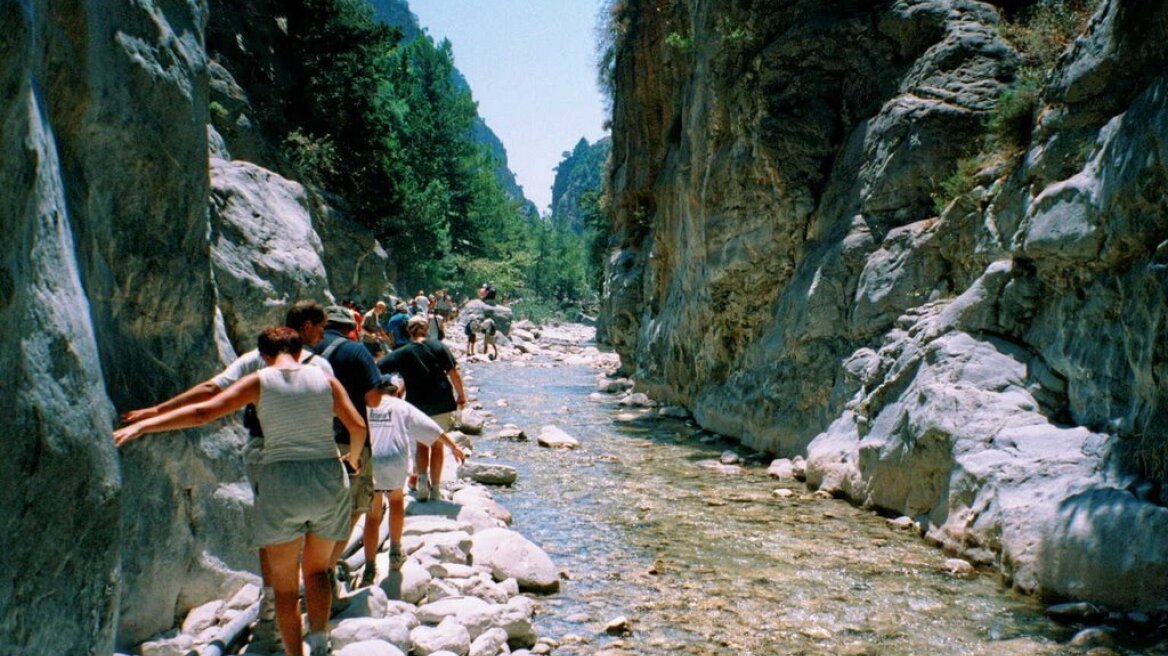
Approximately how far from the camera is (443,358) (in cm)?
764

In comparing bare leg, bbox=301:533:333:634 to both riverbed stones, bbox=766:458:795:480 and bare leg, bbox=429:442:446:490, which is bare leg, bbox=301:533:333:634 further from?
riverbed stones, bbox=766:458:795:480

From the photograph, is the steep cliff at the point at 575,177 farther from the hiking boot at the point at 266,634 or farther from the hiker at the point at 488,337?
the hiking boot at the point at 266,634

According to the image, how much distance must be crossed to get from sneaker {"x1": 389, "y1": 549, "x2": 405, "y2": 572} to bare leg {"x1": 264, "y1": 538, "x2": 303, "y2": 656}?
5.93 ft

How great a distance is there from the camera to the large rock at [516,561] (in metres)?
6.76

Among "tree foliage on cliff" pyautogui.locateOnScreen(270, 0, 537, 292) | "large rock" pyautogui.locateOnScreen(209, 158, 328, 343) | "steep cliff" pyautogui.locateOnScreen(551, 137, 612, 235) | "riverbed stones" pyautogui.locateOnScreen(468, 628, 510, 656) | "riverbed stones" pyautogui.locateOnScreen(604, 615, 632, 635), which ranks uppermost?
"steep cliff" pyautogui.locateOnScreen(551, 137, 612, 235)

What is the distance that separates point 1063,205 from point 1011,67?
194 inches

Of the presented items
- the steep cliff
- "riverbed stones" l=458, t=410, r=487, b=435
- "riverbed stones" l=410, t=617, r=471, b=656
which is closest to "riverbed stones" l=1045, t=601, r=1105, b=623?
"riverbed stones" l=410, t=617, r=471, b=656

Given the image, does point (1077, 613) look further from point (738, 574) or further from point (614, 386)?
point (614, 386)

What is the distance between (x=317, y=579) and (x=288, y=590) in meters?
0.25

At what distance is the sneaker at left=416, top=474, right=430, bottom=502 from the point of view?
8055 mm

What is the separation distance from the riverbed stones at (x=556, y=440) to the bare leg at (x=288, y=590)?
958cm

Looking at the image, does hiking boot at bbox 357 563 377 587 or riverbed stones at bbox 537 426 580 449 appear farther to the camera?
riverbed stones at bbox 537 426 580 449

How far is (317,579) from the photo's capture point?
4.25 meters

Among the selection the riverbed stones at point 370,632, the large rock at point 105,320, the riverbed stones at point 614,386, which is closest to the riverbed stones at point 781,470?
the riverbed stones at point 370,632
